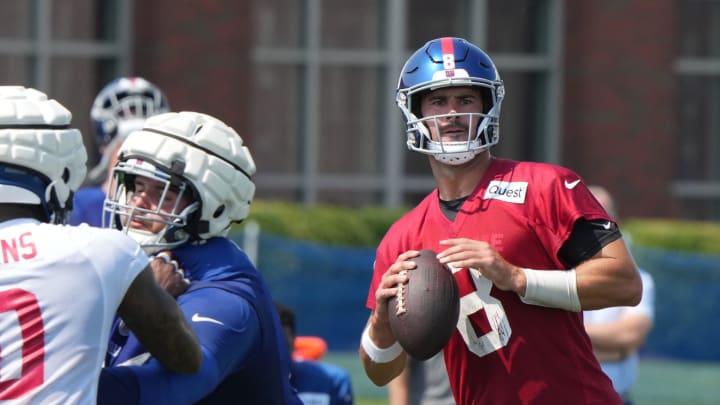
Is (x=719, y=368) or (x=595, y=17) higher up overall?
(x=595, y=17)

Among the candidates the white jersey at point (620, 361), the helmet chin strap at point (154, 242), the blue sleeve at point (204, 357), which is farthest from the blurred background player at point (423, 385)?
the blue sleeve at point (204, 357)

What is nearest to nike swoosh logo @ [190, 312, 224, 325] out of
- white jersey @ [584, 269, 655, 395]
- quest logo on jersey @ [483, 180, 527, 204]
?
quest logo on jersey @ [483, 180, 527, 204]

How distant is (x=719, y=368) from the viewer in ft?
50.4

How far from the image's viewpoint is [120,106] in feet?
22.9

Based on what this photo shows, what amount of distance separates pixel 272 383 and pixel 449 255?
70 centimetres

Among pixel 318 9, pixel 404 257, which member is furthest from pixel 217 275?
pixel 318 9

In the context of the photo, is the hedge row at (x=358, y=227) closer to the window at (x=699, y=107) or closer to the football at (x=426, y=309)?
the window at (x=699, y=107)

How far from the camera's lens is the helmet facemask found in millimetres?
4027

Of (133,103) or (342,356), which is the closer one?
(133,103)

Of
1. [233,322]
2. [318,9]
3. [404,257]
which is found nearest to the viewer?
[233,322]

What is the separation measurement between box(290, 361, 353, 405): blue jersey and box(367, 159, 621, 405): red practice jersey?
6.73ft

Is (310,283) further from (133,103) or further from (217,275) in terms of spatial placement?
(217,275)

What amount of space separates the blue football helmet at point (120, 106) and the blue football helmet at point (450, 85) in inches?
103

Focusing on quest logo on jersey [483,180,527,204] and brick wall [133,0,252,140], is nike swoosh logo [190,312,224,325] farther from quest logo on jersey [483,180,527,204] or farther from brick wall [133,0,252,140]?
brick wall [133,0,252,140]
